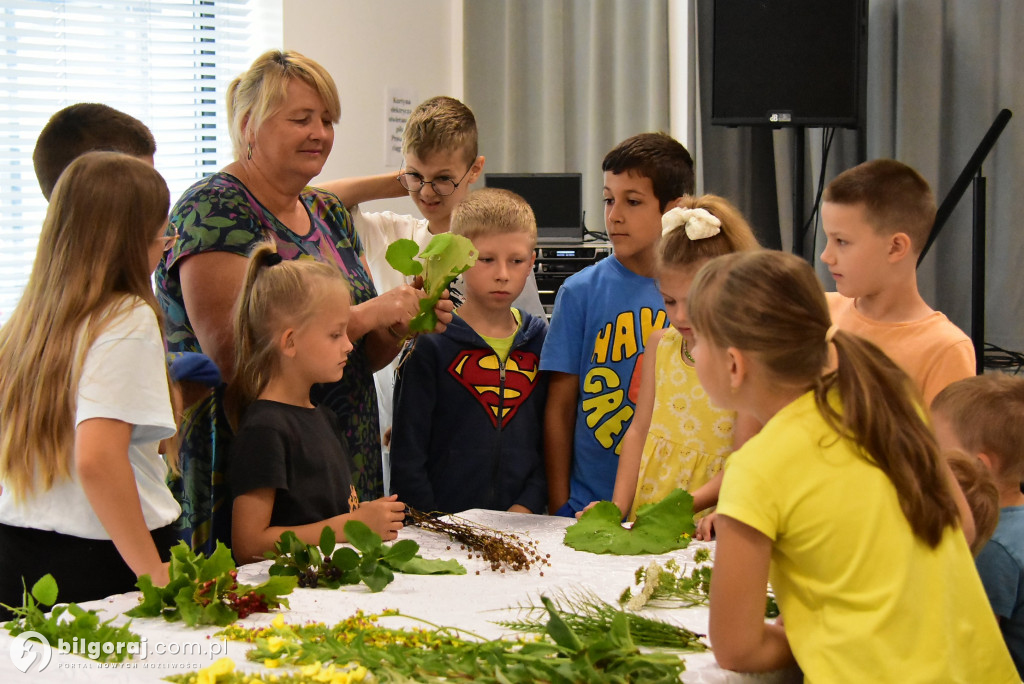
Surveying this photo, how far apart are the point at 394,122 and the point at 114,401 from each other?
3.23 m

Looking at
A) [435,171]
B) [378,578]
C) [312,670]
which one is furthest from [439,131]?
[312,670]

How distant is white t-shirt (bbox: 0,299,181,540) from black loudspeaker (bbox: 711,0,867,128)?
9.92 ft

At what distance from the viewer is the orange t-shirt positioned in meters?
1.97

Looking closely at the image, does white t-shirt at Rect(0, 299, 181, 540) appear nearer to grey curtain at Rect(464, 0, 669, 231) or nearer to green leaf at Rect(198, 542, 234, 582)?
green leaf at Rect(198, 542, 234, 582)

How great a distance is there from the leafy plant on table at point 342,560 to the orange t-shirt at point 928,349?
998 mm

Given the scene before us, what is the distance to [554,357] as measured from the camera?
231 cm

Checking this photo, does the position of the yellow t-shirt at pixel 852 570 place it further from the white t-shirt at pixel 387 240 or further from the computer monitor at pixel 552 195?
the computer monitor at pixel 552 195

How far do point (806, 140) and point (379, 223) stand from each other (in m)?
2.27

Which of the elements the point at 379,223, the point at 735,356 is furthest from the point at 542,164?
the point at 735,356

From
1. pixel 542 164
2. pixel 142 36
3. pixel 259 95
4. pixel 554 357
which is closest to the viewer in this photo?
pixel 259 95

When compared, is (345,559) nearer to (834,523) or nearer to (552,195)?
(834,523)

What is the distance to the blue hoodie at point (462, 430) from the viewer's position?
2.21 m

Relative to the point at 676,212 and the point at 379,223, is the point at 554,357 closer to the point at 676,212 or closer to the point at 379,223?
the point at 676,212

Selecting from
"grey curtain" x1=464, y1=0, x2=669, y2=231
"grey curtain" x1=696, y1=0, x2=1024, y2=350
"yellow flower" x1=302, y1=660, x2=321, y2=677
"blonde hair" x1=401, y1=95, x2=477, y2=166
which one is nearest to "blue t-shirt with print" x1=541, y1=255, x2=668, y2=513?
"blonde hair" x1=401, y1=95, x2=477, y2=166
